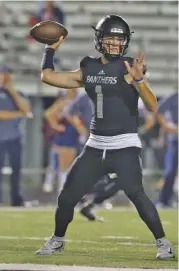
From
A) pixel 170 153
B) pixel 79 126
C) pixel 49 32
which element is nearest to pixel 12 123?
pixel 79 126

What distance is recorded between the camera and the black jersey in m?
5.60

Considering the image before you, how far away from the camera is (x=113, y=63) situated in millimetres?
5637

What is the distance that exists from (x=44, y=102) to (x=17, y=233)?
382 inches

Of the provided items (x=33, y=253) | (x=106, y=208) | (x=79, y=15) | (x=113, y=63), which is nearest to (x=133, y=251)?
(x=33, y=253)

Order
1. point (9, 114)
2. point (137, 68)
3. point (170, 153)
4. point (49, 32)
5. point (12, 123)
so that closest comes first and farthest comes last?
point (137, 68), point (49, 32), point (9, 114), point (12, 123), point (170, 153)

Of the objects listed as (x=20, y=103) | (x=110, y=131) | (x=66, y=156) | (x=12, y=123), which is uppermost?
(x=110, y=131)

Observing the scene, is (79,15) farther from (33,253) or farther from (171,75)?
(33,253)

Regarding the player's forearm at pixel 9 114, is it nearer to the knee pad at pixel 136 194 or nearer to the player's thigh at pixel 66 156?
the player's thigh at pixel 66 156

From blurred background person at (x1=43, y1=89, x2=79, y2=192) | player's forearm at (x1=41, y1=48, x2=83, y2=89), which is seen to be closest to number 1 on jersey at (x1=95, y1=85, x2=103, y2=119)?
player's forearm at (x1=41, y1=48, x2=83, y2=89)

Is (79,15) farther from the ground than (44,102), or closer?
farther from the ground

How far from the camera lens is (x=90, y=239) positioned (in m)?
6.93

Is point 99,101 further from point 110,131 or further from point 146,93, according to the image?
point 146,93

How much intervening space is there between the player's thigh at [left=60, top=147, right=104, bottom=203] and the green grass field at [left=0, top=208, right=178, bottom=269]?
413mm

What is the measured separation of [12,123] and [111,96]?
489 cm
